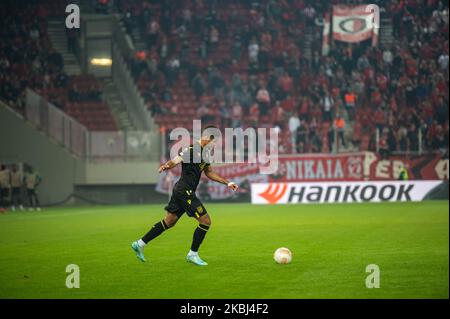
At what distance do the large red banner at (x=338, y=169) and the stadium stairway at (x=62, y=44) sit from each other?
9000mm

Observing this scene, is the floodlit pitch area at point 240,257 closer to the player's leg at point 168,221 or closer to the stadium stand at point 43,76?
the player's leg at point 168,221

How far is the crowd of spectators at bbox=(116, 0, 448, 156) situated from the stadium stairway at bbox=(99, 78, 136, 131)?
1278mm

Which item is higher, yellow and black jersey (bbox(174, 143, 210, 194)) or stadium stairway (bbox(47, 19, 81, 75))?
stadium stairway (bbox(47, 19, 81, 75))

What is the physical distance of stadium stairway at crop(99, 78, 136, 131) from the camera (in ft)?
128

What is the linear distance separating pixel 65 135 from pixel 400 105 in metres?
15.1

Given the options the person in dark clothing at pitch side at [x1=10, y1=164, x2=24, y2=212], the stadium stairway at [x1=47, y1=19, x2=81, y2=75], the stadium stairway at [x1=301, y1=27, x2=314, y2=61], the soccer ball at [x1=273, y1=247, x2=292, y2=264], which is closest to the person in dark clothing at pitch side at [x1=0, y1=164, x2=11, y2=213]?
the person in dark clothing at pitch side at [x1=10, y1=164, x2=24, y2=212]

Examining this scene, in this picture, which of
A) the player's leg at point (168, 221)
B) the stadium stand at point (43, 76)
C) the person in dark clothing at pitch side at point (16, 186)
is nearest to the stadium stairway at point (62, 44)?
the stadium stand at point (43, 76)

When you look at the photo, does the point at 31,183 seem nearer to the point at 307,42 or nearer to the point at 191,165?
the point at 307,42

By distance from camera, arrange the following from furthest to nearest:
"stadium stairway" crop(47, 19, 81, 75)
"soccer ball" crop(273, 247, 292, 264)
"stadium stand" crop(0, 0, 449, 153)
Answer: "stadium stairway" crop(47, 19, 81, 75) < "stadium stand" crop(0, 0, 449, 153) < "soccer ball" crop(273, 247, 292, 264)

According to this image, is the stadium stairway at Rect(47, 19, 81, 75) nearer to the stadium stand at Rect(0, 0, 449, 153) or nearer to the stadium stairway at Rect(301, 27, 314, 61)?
the stadium stand at Rect(0, 0, 449, 153)

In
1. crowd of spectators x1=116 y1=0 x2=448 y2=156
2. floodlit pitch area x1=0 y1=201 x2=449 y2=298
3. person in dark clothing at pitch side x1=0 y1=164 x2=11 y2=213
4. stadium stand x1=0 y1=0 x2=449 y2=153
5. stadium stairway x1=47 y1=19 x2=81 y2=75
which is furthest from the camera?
stadium stairway x1=47 y1=19 x2=81 y2=75

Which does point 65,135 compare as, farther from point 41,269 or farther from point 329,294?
point 329,294

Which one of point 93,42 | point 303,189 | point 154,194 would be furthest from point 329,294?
point 93,42

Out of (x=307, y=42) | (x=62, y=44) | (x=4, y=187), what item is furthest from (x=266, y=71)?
(x=4, y=187)
